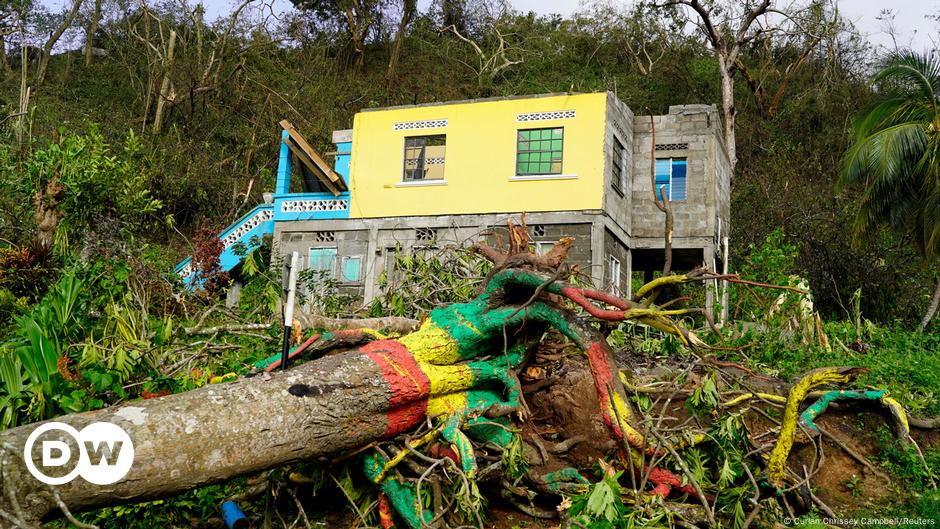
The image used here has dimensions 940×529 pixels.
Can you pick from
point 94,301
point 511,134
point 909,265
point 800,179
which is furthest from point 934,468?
point 800,179

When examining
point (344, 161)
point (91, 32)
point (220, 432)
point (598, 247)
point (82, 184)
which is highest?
point (91, 32)

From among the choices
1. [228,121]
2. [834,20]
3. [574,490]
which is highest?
[834,20]

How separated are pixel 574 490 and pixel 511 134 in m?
11.6

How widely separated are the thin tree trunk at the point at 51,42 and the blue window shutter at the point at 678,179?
918 inches

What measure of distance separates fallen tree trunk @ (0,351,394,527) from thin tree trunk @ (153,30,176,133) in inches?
967

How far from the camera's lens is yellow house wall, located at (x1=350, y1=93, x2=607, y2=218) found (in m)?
17.0

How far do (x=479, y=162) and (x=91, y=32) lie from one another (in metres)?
23.7

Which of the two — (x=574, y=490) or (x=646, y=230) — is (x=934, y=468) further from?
(x=646, y=230)

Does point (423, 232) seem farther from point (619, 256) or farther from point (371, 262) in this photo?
point (619, 256)

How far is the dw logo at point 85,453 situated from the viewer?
5.07 metres

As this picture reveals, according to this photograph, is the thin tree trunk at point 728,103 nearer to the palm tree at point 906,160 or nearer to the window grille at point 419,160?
the palm tree at point 906,160

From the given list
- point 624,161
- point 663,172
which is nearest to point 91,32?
point 624,161

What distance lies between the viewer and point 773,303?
45.4 ft

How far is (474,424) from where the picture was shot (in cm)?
670
